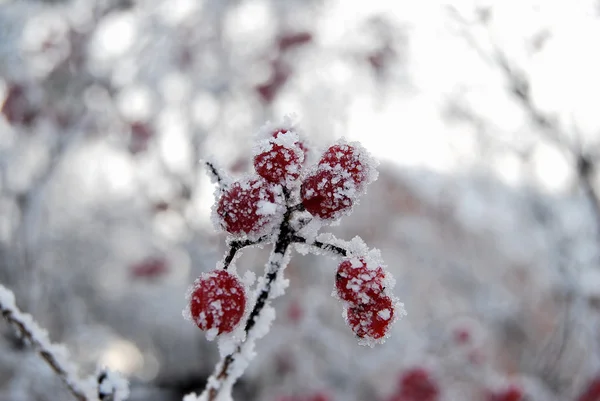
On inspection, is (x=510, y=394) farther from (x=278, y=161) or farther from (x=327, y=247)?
(x=278, y=161)

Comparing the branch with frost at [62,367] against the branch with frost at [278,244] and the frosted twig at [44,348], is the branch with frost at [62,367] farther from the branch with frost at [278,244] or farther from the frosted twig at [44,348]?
the branch with frost at [278,244]

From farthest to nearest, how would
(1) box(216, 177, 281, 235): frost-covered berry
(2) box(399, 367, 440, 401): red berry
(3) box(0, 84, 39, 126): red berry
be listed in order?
(3) box(0, 84, 39, 126): red berry → (2) box(399, 367, 440, 401): red berry → (1) box(216, 177, 281, 235): frost-covered berry

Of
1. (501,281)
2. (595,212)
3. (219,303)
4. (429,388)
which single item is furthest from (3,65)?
(501,281)

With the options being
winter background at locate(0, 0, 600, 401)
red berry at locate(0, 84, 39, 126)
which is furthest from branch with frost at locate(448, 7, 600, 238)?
red berry at locate(0, 84, 39, 126)

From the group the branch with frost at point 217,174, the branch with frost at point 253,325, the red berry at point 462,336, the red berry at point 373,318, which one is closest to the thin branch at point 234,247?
the branch with frost at point 253,325

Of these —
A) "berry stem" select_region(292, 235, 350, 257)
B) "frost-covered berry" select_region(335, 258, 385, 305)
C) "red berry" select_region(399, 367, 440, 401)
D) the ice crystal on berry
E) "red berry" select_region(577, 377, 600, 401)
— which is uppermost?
"red berry" select_region(399, 367, 440, 401)

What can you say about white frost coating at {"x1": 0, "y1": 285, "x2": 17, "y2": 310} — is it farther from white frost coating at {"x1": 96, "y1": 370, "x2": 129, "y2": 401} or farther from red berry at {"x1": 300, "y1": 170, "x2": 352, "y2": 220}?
red berry at {"x1": 300, "y1": 170, "x2": 352, "y2": 220}

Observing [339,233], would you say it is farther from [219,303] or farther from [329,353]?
[219,303]
